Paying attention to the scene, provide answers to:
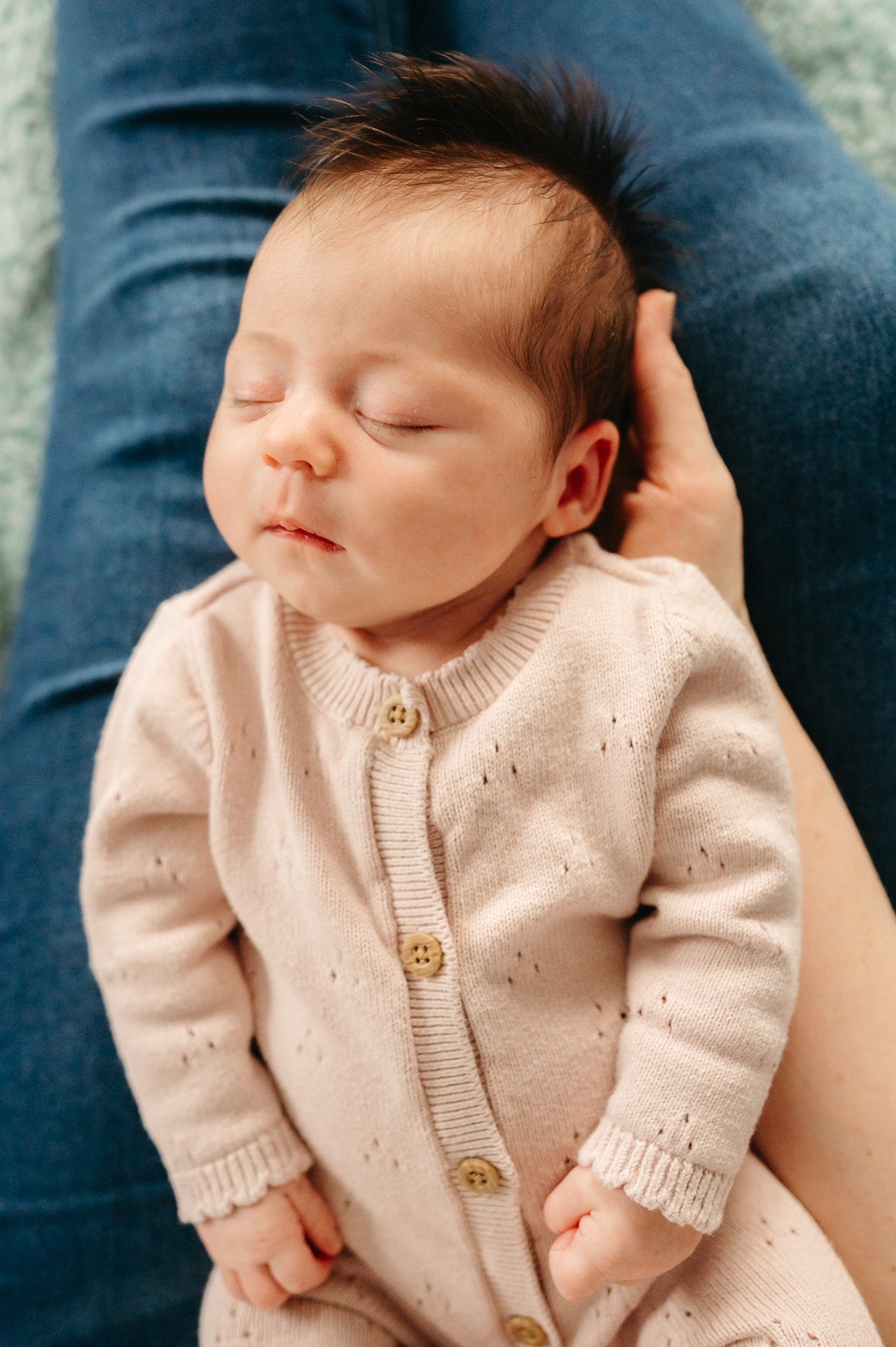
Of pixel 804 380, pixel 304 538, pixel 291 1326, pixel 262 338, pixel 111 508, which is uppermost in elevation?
pixel 804 380

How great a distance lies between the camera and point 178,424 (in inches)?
50.7

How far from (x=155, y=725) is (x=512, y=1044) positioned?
0.45m

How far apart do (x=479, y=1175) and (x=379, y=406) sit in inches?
26.4

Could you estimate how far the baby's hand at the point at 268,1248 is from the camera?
3.10 ft

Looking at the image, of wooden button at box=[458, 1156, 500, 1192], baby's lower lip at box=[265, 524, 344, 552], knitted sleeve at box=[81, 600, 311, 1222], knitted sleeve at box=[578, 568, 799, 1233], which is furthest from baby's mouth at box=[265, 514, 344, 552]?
wooden button at box=[458, 1156, 500, 1192]

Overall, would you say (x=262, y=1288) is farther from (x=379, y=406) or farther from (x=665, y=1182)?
(x=379, y=406)

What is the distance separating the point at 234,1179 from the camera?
3.11ft

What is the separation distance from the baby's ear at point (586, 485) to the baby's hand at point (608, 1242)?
585 millimetres

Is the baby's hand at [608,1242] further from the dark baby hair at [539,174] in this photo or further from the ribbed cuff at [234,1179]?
the dark baby hair at [539,174]

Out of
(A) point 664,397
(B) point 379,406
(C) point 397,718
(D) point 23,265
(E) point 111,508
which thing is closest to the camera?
(B) point 379,406

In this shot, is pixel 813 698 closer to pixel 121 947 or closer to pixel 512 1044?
A: pixel 512 1044

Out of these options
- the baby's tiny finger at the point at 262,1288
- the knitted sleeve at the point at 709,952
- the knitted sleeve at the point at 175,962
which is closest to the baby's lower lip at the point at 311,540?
the knitted sleeve at the point at 175,962

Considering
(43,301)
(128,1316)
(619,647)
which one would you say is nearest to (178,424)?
(43,301)

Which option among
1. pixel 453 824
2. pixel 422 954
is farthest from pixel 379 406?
pixel 422 954
